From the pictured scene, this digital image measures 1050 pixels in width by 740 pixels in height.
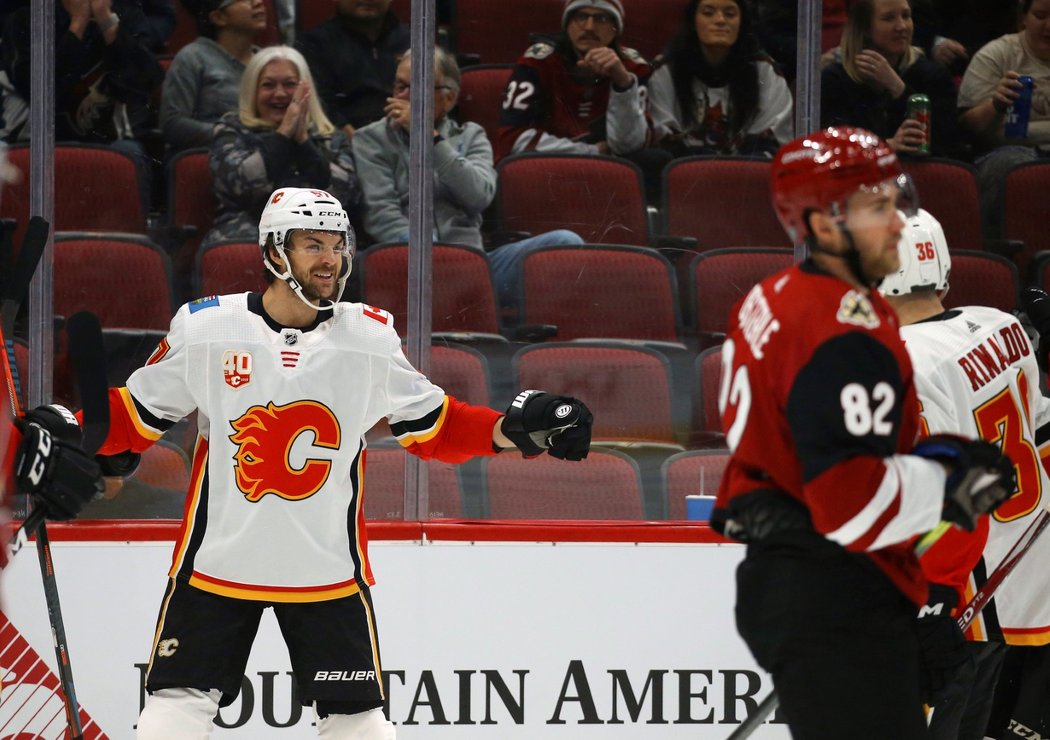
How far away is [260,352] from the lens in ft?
9.43

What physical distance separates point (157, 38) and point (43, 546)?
58.9 inches

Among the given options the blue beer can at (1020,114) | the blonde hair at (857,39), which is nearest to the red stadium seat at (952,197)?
the blue beer can at (1020,114)

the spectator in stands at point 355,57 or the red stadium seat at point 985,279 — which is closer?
the spectator in stands at point 355,57

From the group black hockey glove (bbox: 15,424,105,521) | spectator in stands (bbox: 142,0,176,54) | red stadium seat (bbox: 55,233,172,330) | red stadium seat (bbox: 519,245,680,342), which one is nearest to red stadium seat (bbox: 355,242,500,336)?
red stadium seat (bbox: 519,245,680,342)

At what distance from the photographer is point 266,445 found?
9.32 ft

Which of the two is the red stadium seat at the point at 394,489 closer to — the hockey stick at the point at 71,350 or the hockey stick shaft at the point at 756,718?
the hockey stick at the point at 71,350

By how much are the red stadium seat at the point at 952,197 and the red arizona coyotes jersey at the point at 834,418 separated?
2.03 m

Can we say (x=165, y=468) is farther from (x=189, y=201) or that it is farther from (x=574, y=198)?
(x=574, y=198)

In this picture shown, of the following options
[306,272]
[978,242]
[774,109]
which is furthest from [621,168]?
[306,272]

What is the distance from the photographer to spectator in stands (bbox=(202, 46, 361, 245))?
370cm

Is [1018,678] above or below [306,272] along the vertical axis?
below

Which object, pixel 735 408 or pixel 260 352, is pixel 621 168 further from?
pixel 735 408

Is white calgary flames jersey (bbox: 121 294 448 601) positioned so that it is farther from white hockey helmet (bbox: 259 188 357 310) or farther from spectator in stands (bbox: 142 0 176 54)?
spectator in stands (bbox: 142 0 176 54)

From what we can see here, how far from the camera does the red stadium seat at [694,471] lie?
3.66 metres
